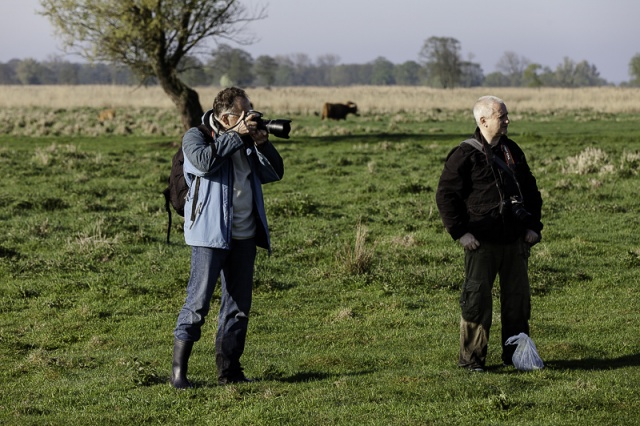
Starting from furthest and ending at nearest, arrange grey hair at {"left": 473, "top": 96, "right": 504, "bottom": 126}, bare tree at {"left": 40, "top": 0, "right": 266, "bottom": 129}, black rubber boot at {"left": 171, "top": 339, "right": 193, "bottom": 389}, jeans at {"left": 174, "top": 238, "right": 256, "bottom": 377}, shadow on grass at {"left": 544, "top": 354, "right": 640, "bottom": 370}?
bare tree at {"left": 40, "top": 0, "right": 266, "bottom": 129}
shadow on grass at {"left": 544, "top": 354, "right": 640, "bottom": 370}
grey hair at {"left": 473, "top": 96, "right": 504, "bottom": 126}
black rubber boot at {"left": 171, "top": 339, "right": 193, "bottom": 389}
jeans at {"left": 174, "top": 238, "right": 256, "bottom": 377}

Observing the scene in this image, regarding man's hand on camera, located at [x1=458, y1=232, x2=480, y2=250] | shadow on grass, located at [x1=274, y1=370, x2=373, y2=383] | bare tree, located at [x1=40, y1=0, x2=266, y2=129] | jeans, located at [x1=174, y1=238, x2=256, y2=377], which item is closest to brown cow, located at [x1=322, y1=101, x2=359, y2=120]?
bare tree, located at [x1=40, y1=0, x2=266, y2=129]

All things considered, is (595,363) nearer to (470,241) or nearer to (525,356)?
(525,356)

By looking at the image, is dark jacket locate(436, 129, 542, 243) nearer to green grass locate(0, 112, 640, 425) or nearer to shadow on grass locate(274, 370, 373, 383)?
green grass locate(0, 112, 640, 425)

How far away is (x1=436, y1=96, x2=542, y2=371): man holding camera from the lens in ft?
24.7

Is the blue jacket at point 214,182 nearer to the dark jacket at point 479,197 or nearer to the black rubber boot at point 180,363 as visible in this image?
the black rubber boot at point 180,363

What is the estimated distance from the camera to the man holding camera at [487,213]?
7527 millimetres

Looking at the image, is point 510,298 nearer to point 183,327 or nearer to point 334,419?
point 334,419

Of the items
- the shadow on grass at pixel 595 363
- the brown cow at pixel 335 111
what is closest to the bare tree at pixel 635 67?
the brown cow at pixel 335 111

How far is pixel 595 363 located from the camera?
8.17 m

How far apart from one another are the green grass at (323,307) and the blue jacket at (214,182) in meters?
1.29

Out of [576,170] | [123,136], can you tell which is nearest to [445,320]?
[576,170]

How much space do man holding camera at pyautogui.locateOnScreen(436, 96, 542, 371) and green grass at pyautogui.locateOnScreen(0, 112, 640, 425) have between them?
0.56m

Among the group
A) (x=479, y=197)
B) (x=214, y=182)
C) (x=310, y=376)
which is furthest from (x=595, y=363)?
(x=214, y=182)

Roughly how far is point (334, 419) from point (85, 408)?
6.71 ft
